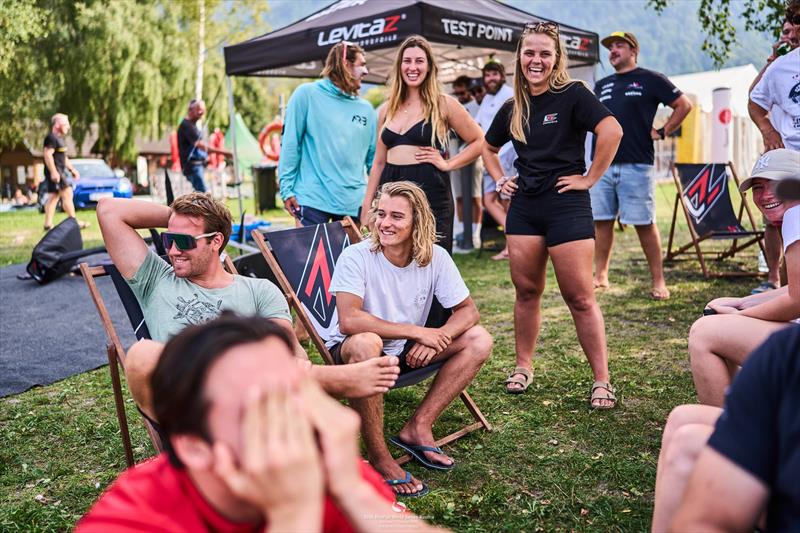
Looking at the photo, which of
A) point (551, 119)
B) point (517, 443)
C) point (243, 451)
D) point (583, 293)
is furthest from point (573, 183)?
point (243, 451)

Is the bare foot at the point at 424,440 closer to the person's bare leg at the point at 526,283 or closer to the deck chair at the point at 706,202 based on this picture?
the person's bare leg at the point at 526,283

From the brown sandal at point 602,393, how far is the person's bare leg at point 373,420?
124 centimetres

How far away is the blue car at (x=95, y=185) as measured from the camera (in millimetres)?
18984

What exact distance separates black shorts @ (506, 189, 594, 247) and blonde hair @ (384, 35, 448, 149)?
742mm

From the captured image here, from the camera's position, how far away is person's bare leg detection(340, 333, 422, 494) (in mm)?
2967

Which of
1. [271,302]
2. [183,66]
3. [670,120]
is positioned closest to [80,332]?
[271,302]

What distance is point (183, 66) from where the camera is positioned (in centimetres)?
2600

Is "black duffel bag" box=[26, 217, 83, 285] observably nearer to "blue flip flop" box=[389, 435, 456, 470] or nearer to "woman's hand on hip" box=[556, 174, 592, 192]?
"blue flip flop" box=[389, 435, 456, 470]

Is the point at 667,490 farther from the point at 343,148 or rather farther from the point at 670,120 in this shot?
the point at 670,120

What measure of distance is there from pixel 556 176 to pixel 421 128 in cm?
92

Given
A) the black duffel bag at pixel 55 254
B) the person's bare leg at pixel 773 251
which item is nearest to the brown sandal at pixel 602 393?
the person's bare leg at pixel 773 251

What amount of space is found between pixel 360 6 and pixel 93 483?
6.64 metres

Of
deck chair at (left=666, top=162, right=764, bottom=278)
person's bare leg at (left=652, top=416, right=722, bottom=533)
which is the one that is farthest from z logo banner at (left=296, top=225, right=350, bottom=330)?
deck chair at (left=666, top=162, right=764, bottom=278)

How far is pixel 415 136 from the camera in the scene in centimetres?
430
